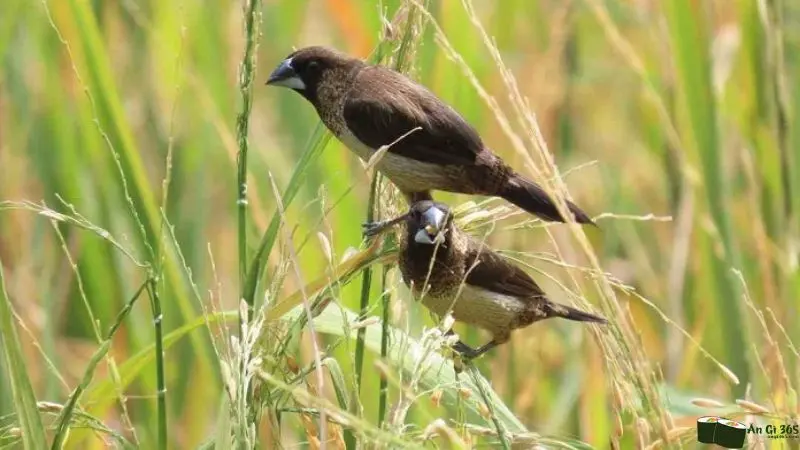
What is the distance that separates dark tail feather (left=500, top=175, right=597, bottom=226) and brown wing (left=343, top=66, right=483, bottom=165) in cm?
8

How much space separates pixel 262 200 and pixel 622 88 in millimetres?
2109

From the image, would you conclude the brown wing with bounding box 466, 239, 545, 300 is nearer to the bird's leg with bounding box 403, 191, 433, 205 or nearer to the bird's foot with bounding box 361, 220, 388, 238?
the bird's leg with bounding box 403, 191, 433, 205

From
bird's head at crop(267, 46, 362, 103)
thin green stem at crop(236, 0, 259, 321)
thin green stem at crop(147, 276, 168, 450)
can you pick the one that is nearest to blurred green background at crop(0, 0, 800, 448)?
bird's head at crop(267, 46, 362, 103)

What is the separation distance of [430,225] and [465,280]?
0.37ft

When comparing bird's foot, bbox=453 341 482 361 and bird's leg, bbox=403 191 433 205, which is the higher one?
bird's leg, bbox=403 191 433 205

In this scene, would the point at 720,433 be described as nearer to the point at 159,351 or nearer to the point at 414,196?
the point at 414,196

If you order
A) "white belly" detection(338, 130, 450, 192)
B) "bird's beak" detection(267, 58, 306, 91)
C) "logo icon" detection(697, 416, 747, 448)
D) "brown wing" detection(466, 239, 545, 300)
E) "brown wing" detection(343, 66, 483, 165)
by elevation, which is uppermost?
"bird's beak" detection(267, 58, 306, 91)

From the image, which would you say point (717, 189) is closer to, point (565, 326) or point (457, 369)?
point (565, 326)

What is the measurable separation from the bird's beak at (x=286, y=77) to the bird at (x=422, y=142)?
0.54 feet

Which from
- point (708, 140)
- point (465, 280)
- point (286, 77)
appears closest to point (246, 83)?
point (465, 280)

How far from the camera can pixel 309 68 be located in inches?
89.2

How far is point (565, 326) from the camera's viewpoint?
336 centimetres

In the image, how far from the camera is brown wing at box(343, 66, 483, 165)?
6.42ft

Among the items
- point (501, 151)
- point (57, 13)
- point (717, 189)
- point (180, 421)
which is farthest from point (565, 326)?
point (57, 13)
